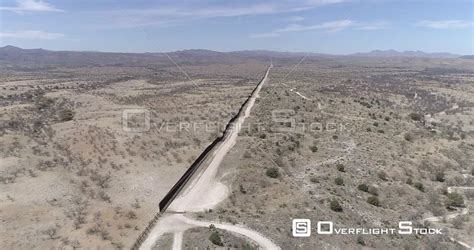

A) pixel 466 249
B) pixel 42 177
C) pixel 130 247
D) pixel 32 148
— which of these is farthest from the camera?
pixel 32 148

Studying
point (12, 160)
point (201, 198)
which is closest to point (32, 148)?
point (12, 160)

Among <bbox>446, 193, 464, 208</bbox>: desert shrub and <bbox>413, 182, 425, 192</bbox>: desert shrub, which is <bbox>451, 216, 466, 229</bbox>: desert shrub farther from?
<bbox>413, 182, 425, 192</bbox>: desert shrub

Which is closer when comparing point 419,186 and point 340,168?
point 419,186

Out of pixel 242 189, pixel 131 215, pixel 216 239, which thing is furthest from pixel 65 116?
pixel 216 239

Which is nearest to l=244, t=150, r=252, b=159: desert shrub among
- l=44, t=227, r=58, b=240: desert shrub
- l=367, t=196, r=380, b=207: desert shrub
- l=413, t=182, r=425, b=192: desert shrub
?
l=367, t=196, r=380, b=207: desert shrub

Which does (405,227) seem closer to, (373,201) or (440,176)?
(373,201)

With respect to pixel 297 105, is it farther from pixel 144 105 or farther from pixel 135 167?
pixel 135 167

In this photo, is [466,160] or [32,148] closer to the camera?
[32,148]

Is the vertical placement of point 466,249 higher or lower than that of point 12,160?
lower

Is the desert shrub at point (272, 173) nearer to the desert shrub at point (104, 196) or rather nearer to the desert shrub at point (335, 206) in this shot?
the desert shrub at point (335, 206)
